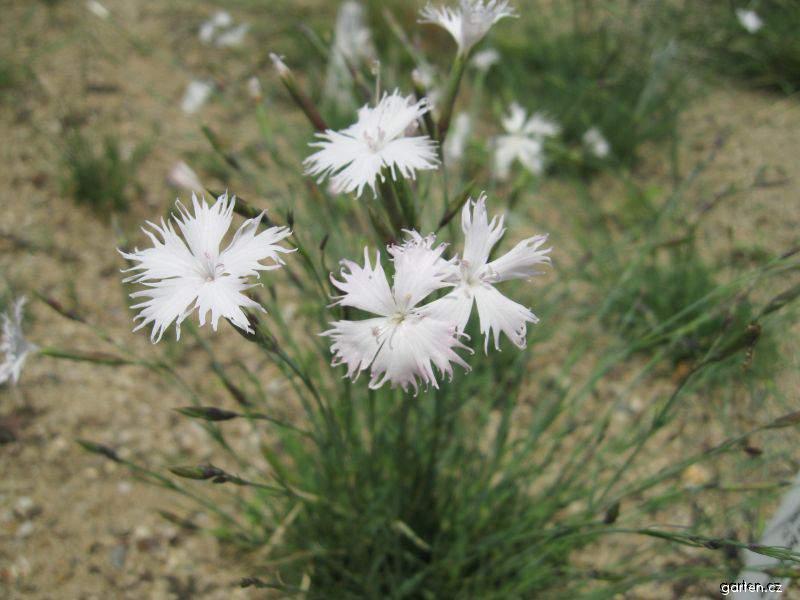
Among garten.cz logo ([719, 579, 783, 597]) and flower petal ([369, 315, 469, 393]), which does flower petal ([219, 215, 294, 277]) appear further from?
garten.cz logo ([719, 579, 783, 597])

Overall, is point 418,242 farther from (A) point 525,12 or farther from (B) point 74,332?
(A) point 525,12

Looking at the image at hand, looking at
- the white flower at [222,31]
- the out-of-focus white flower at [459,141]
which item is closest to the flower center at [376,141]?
the out-of-focus white flower at [459,141]

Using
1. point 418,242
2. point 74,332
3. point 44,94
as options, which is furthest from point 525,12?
point 418,242

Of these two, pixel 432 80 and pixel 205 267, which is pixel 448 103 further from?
pixel 432 80

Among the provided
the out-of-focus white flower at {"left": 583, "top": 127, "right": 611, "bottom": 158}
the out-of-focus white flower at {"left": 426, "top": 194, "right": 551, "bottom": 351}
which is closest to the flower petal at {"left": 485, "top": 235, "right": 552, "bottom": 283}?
the out-of-focus white flower at {"left": 426, "top": 194, "right": 551, "bottom": 351}

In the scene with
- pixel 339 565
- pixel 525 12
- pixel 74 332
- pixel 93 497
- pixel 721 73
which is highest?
pixel 525 12

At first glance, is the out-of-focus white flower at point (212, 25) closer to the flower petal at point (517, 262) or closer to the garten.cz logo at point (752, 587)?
the flower petal at point (517, 262)
